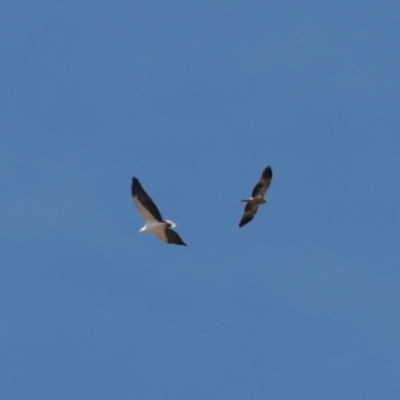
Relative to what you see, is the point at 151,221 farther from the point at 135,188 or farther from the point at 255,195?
the point at 255,195

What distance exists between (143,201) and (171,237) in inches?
72.1

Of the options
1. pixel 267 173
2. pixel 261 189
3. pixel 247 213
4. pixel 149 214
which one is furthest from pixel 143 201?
pixel 247 213

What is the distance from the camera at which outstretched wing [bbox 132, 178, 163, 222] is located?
54000mm

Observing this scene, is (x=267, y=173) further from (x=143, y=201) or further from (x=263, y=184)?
(x=143, y=201)

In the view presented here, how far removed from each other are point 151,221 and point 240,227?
302 inches

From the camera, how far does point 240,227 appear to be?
60938 mm

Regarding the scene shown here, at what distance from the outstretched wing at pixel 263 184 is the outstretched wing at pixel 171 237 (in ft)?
22.1

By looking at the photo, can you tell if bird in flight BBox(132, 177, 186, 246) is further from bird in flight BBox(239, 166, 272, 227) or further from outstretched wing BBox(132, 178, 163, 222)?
bird in flight BBox(239, 166, 272, 227)

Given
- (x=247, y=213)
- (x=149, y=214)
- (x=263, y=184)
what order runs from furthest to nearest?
1. (x=247, y=213)
2. (x=263, y=184)
3. (x=149, y=214)

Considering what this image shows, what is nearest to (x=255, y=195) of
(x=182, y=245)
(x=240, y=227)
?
(x=240, y=227)

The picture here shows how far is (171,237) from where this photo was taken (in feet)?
179

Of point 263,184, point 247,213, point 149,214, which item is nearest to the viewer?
point 149,214

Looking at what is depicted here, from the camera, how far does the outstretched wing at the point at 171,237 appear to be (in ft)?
178

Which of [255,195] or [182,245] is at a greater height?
[255,195]
